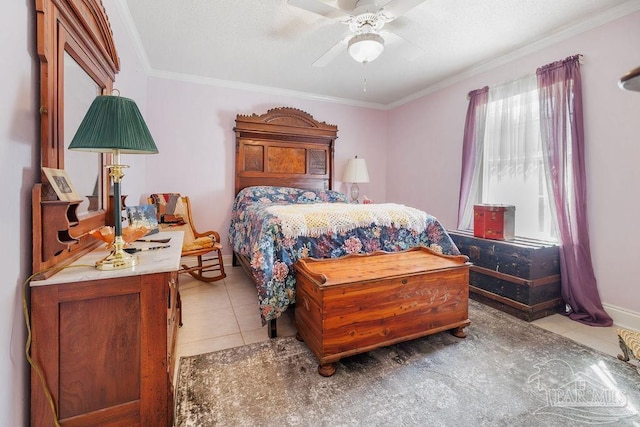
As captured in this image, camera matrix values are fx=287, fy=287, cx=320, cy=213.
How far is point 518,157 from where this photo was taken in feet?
9.57

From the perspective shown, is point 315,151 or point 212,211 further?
point 315,151

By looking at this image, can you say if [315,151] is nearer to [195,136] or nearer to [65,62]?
[195,136]

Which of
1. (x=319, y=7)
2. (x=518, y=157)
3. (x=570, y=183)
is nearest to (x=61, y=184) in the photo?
(x=319, y=7)

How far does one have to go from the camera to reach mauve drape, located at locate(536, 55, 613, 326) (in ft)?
7.72

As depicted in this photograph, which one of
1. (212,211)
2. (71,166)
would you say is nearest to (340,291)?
(71,166)

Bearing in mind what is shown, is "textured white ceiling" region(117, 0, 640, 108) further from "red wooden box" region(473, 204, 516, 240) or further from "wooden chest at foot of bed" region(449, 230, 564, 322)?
"wooden chest at foot of bed" region(449, 230, 564, 322)

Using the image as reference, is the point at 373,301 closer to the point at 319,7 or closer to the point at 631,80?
the point at 631,80

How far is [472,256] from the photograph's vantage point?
2.81 metres

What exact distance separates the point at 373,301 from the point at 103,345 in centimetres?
130

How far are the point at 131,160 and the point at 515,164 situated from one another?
12.5 ft

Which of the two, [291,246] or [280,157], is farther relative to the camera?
[280,157]

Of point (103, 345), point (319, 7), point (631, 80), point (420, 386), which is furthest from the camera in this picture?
point (319, 7)

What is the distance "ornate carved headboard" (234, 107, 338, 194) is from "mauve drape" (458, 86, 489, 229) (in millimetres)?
1867

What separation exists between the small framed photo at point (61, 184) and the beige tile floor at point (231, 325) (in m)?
1.21
